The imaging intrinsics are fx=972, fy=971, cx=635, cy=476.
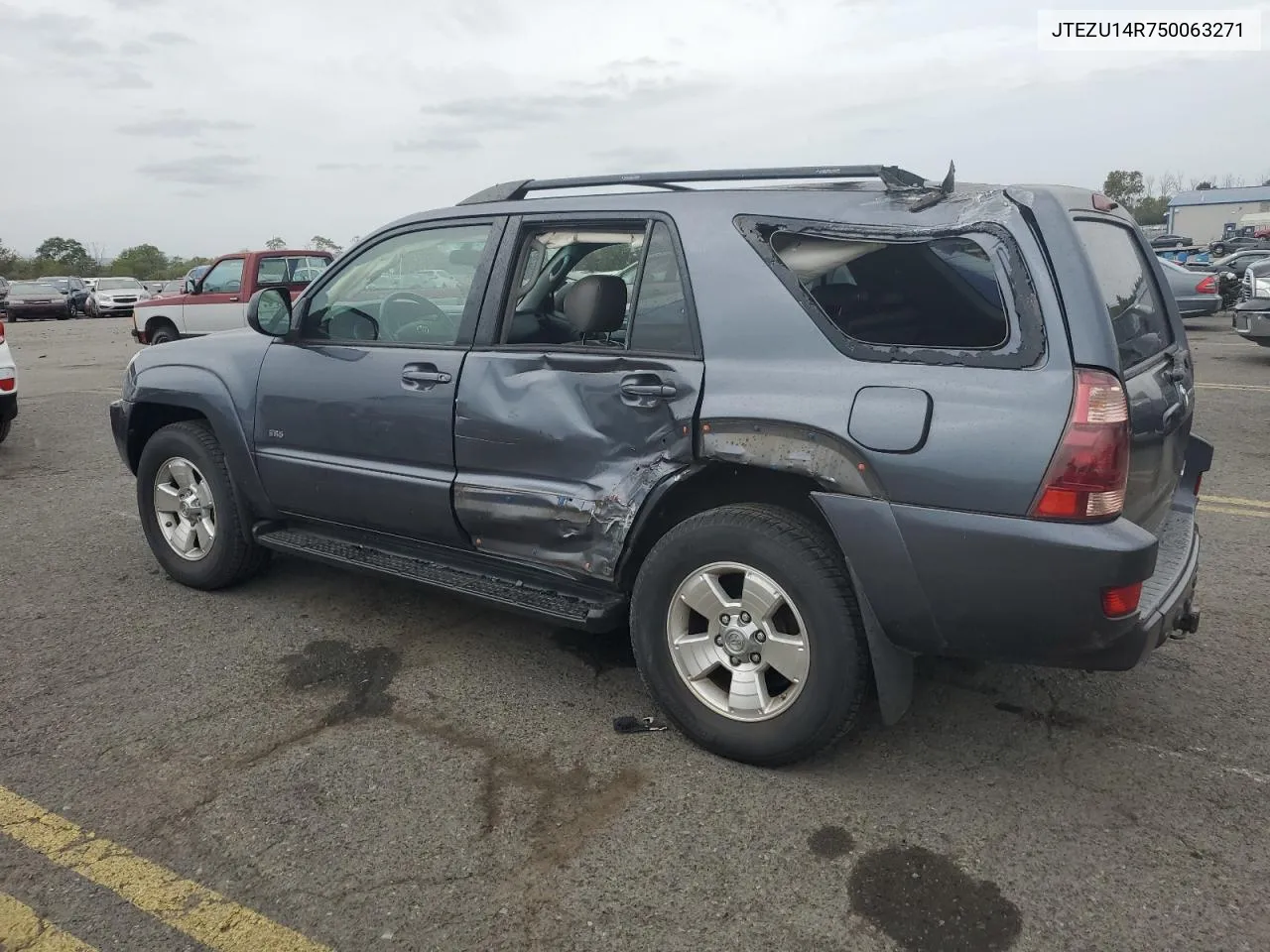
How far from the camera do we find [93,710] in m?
3.44

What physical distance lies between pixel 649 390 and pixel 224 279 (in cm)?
1339

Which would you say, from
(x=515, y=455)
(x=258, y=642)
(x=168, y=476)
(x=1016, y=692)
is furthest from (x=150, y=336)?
(x=1016, y=692)

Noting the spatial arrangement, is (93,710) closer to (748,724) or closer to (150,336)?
(748,724)

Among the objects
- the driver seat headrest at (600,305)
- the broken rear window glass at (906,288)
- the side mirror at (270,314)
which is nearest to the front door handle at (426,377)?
the driver seat headrest at (600,305)

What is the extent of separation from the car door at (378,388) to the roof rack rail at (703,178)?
0.66ft

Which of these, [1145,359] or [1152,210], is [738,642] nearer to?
[1145,359]

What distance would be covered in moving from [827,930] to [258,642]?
2.66 m

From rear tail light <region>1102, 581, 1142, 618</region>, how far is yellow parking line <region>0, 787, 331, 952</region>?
208 cm

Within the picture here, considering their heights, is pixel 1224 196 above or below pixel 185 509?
above

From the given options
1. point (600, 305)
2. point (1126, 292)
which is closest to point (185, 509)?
point (600, 305)

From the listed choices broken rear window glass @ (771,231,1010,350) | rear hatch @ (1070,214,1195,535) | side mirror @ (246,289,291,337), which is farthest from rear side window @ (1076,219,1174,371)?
side mirror @ (246,289,291,337)

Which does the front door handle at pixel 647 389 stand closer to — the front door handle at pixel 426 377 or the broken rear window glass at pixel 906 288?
the broken rear window glass at pixel 906 288

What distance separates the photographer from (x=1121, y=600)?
8.18 feet

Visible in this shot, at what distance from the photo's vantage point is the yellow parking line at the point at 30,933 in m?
2.30
